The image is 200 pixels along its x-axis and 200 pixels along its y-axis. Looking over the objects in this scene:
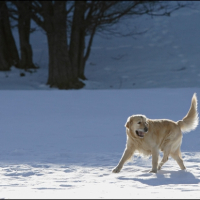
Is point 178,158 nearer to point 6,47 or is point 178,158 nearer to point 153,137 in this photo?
point 153,137

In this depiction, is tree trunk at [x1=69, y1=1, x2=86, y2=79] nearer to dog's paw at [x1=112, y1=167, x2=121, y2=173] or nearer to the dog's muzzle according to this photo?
dog's paw at [x1=112, y1=167, x2=121, y2=173]

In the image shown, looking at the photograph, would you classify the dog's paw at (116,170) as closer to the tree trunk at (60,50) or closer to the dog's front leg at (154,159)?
the dog's front leg at (154,159)

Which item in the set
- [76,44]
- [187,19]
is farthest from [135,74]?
[187,19]

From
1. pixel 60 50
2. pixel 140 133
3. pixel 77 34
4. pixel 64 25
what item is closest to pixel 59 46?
pixel 60 50

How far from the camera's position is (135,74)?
18.8 m

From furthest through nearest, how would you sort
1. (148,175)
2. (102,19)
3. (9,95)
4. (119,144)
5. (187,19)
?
(187,19) → (102,19) → (9,95) → (119,144) → (148,175)

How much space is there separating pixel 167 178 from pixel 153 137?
687 millimetres

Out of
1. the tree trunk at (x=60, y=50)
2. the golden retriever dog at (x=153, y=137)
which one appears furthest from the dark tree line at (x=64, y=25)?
the golden retriever dog at (x=153, y=137)

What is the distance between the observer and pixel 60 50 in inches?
584

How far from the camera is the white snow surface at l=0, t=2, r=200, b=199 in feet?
15.2

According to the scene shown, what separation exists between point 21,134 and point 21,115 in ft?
5.88

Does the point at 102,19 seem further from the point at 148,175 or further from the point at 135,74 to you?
the point at 148,175

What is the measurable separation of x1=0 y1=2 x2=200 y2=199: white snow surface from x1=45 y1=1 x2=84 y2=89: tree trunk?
1325mm

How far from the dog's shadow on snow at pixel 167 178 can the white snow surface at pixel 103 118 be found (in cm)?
1
